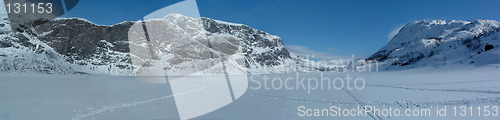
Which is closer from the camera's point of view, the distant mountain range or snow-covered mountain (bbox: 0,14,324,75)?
the distant mountain range

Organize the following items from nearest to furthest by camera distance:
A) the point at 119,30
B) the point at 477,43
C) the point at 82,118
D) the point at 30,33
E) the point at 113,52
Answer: the point at 82,118 < the point at 477,43 < the point at 30,33 < the point at 113,52 < the point at 119,30

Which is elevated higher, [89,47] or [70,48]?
[89,47]

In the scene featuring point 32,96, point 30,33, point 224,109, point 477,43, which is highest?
point 30,33

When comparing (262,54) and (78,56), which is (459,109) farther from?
(262,54)

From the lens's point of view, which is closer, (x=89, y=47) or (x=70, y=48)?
(x=70, y=48)

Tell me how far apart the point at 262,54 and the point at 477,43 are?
146808mm

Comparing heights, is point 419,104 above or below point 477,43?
below

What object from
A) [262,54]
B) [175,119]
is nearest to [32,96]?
[175,119]

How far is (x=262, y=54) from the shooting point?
177875 millimetres

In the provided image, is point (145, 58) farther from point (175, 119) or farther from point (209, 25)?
point (175, 119)

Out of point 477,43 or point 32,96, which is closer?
point 32,96

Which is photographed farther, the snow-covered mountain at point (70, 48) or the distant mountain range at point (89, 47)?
the snow-covered mountain at point (70, 48)

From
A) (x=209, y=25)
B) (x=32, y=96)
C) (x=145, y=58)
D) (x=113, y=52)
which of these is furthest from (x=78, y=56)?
(x=32, y=96)

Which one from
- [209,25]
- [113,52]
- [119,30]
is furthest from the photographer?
[209,25]
